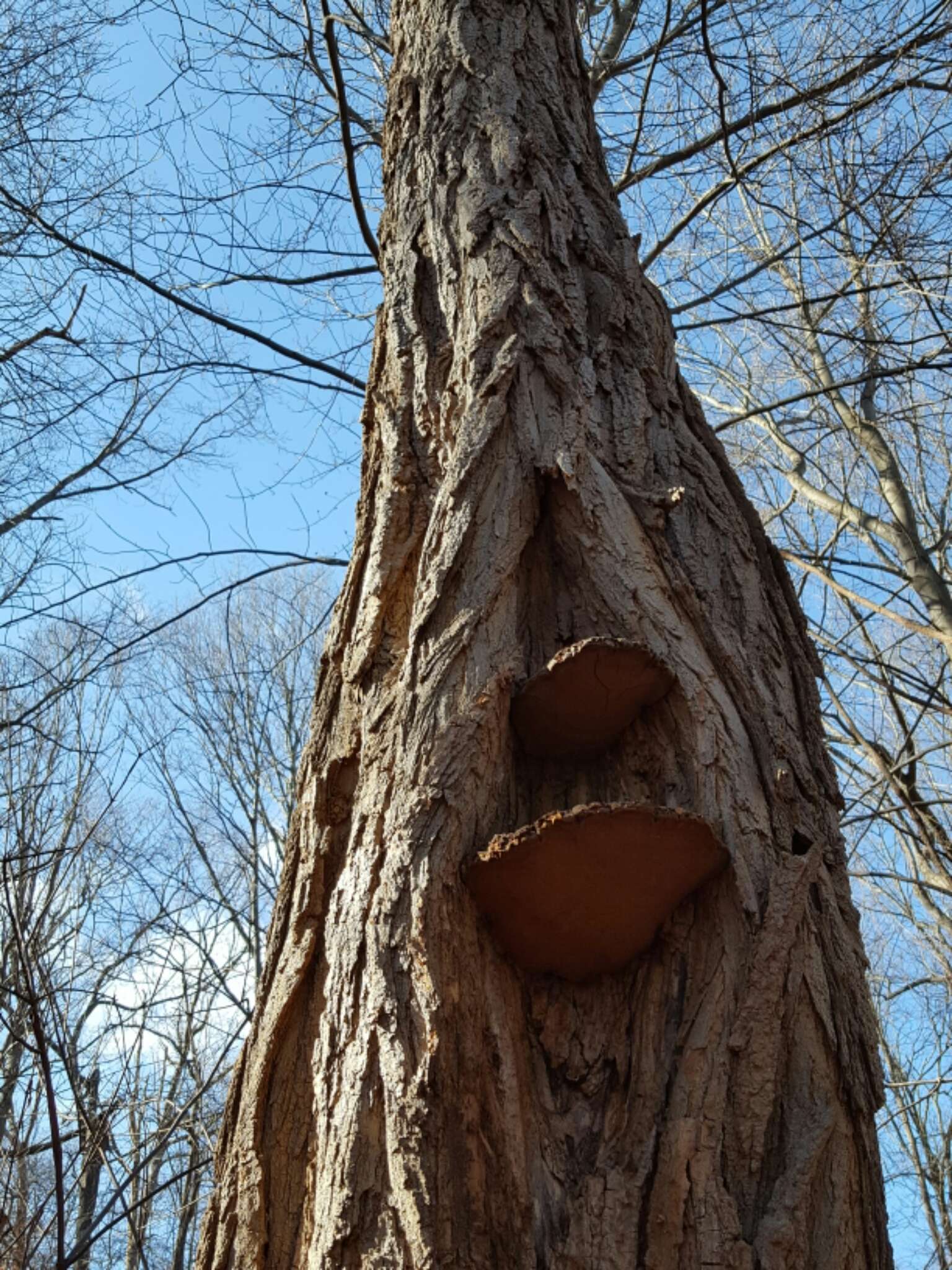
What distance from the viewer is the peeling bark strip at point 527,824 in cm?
129

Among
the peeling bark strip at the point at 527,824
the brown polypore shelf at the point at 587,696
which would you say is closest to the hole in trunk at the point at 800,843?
the peeling bark strip at the point at 527,824

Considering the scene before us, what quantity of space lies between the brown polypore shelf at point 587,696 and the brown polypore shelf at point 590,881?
0.89 ft

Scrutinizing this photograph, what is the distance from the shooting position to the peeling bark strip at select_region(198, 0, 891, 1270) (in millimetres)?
1286

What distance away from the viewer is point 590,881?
4.55 feet

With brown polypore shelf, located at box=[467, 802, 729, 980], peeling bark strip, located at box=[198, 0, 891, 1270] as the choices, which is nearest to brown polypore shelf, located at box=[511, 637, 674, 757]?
peeling bark strip, located at box=[198, 0, 891, 1270]

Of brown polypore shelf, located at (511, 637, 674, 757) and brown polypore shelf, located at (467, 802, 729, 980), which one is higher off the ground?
brown polypore shelf, located at (511, 637, 674, 757)

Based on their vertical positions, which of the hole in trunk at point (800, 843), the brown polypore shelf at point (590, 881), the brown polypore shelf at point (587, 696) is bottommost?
the brown polypore shelf at point (590, 881)

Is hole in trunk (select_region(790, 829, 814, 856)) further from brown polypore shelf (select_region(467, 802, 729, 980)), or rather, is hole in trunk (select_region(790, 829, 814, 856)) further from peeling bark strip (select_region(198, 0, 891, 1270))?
brown polypore shelf (select_region(467, 802, 729, 980))

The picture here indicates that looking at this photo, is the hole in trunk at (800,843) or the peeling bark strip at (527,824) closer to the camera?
the peeling bark strip at (527,824)

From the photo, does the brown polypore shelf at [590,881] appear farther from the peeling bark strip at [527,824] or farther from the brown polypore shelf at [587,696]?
the brown polypore shelf at [587,696]

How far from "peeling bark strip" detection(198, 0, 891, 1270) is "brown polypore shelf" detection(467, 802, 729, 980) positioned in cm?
4

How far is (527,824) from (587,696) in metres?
0.21

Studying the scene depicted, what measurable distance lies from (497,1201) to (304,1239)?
0.29 m

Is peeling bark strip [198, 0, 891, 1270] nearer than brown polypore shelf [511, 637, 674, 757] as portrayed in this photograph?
Yes
